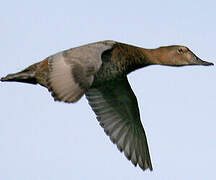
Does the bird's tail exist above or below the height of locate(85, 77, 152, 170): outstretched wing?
above

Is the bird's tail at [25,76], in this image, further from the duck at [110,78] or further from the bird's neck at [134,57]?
the bird's neck at [134,57]

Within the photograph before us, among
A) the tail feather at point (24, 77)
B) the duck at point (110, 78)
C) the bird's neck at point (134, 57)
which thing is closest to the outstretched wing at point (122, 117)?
the duck at point (110, 78)

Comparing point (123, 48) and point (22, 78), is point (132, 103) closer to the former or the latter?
point (123, 48)

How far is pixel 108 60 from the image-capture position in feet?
41.8

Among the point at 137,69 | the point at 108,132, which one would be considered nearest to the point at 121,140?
the point at 108,132

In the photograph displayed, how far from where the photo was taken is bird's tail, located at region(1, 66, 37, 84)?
12914mm

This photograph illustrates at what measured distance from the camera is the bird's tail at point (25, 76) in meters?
12.9

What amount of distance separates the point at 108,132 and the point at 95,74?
7.31ft

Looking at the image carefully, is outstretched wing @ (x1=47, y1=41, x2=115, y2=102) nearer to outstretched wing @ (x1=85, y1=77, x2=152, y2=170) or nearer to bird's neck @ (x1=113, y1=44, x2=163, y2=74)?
bird's neck @ (x1=113, y1=44, x2=163, y2=74)

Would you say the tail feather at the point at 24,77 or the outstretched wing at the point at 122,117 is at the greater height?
the tail feather at the point at 24,77

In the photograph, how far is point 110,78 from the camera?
41.6 feet

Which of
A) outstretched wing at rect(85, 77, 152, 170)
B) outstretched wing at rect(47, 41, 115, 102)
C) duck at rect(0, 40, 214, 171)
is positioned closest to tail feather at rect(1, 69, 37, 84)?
duck at rect(0, 40, 214, 171)

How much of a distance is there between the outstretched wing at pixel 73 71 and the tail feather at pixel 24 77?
94 centimetres

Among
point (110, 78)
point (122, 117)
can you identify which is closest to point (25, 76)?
point (110, 78)
